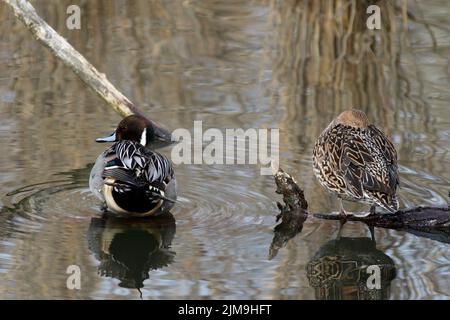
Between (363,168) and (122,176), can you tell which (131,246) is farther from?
(363,168)

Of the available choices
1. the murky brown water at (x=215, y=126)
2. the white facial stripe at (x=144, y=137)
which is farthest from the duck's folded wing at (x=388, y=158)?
the white facial stripe at (x=144, y=137)

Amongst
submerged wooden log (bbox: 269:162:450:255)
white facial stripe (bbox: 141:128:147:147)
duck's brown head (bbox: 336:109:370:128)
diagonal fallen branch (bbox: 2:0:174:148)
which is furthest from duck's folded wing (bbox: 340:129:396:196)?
diagonal fallen branch (bbox: 2:0:174:148)

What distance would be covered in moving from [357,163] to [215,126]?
2.53 meters

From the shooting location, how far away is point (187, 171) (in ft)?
30.3

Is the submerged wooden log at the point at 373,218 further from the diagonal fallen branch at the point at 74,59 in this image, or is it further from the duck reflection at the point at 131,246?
the diagonal fallen branch at the point at 74,59

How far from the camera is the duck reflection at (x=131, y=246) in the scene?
7277 millimetres

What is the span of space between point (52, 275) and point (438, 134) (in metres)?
4.49

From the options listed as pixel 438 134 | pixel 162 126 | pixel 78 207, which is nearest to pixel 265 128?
pixel 162 126

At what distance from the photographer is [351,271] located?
24.2 ft

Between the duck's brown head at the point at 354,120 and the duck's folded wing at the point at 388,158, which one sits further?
the duck's brown head at the point at 354,120

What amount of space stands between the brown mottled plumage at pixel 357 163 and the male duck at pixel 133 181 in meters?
1.17

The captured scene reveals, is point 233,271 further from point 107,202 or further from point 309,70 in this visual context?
point 309,70

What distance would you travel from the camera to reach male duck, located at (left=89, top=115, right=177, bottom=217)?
797 centimetres

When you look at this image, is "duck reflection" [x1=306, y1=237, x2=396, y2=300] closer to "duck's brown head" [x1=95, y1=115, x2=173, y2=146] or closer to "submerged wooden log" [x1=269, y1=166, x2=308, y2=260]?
"submerged wooden log" [x1=269, y1=166, x2=308, y2=260]
